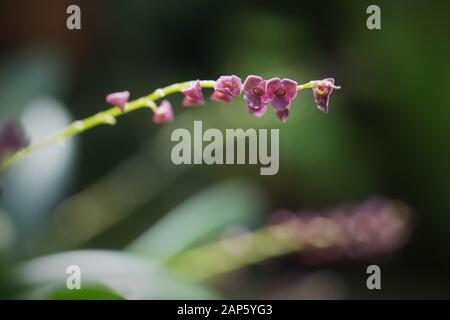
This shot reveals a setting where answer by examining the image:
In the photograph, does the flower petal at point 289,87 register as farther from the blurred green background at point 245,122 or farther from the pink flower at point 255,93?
the blurred green background at point 245,122

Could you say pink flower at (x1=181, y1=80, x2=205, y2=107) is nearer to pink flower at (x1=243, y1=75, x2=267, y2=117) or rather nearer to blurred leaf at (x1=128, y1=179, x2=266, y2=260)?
pink flower at (x1=243, y1=75, x2=267, y2=117)

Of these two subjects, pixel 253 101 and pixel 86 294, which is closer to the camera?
pixel 253 101

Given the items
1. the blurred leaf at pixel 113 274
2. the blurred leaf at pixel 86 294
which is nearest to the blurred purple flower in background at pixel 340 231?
the blurred leaf at pixel 113 274

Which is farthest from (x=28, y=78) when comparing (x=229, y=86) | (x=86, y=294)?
(x=229, y=86)

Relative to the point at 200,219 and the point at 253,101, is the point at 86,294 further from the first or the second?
the point at 200,219

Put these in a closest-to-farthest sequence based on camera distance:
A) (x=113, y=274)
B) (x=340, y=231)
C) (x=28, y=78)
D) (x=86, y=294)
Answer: (x=86, y=294) < (x=113, y=274) < (x=340, y=231) < (x=28, y=78)

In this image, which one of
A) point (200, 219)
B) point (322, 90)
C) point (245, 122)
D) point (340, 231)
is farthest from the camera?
point (245, 122)

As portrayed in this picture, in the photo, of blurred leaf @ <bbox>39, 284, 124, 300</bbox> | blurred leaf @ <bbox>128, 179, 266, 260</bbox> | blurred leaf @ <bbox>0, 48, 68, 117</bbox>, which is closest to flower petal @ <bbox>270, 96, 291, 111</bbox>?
blurred leaf @ <bbox>39, 284, 124, 300</bbox>
